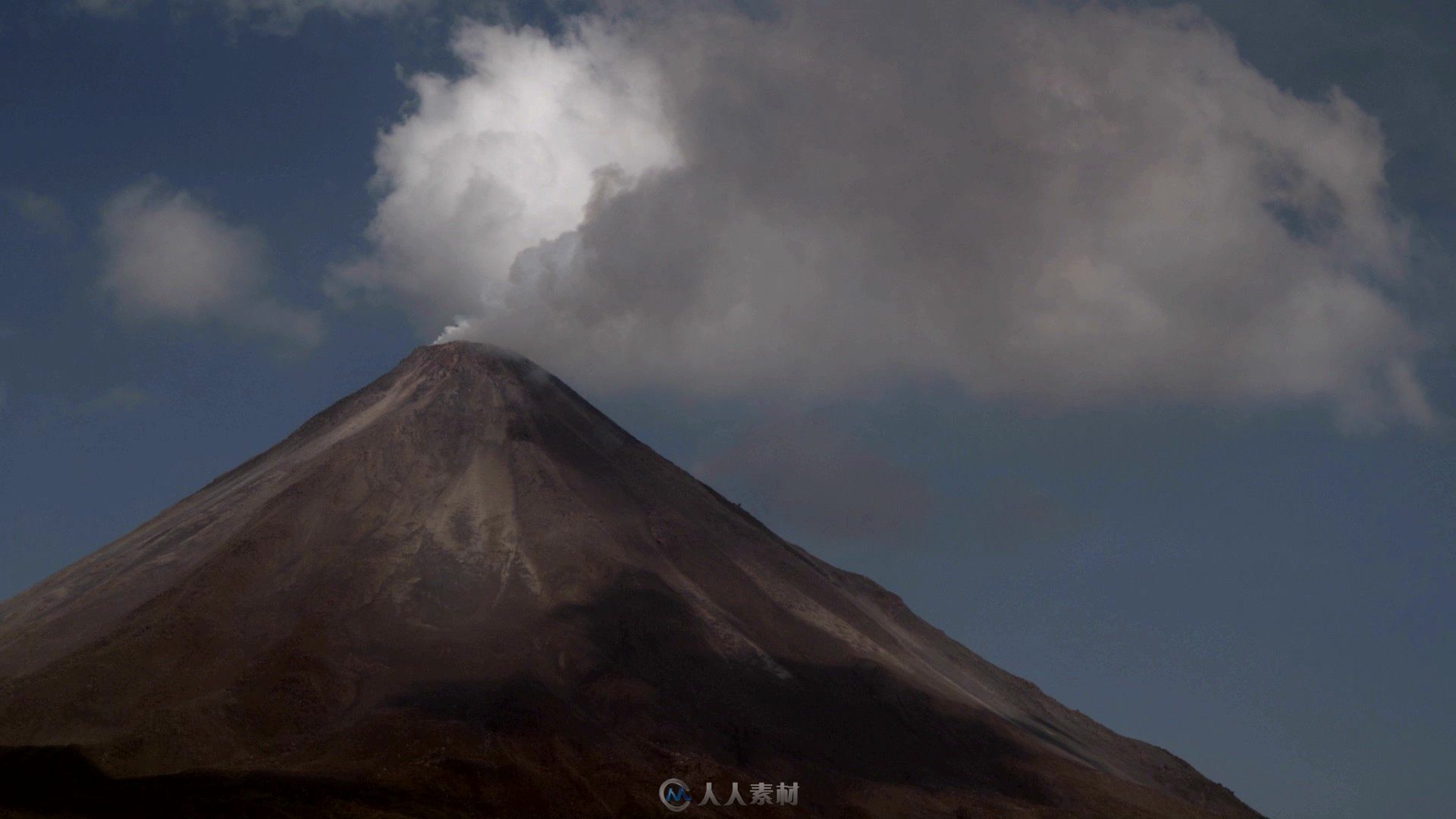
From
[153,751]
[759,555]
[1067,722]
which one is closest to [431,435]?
[759,555]

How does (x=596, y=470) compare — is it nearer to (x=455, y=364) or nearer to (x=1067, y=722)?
(x=455, y=364)

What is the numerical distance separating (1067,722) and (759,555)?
3667 cm

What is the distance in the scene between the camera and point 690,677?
303ft

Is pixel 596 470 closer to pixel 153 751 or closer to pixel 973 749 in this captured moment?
pixel 973 749

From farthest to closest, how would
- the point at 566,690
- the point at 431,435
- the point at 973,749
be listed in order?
the point at 431,435
the point at 973,749
the point at 566,690

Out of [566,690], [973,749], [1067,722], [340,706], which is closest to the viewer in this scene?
[340,706]

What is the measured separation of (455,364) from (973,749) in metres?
63.0

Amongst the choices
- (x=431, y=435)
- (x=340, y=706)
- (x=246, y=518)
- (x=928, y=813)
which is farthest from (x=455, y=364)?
(x=928, y=813)

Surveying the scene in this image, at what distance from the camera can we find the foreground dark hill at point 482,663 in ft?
243

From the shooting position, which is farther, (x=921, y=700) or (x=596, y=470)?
(x=596, y=470)

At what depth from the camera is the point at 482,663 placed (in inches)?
3445

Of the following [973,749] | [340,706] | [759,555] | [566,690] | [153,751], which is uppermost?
[759,555]

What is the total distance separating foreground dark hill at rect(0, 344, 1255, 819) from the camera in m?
74.2

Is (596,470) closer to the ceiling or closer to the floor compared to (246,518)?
closer to the ceiling
